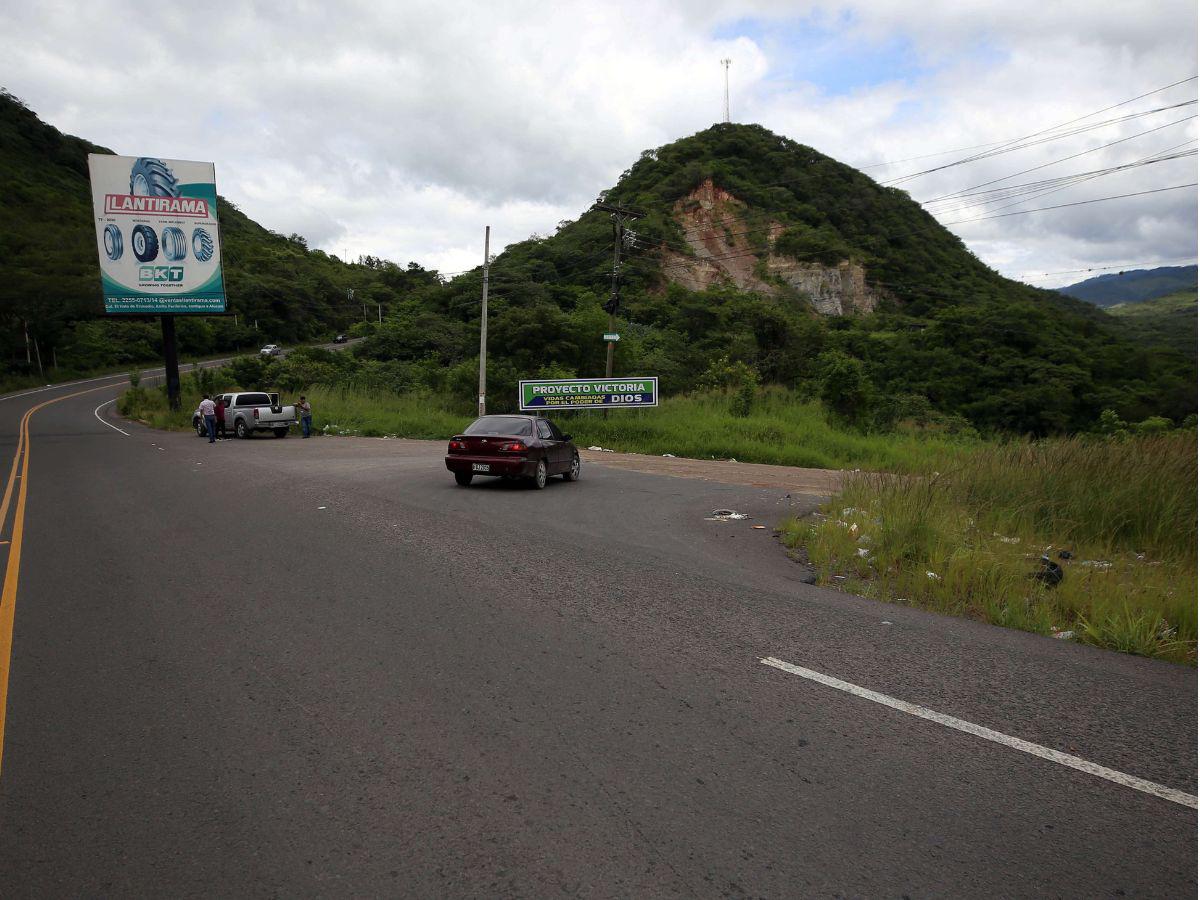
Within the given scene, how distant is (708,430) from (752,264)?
2677 inches

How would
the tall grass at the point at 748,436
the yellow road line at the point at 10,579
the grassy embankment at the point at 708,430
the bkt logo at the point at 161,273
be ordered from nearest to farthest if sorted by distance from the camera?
the yellow road line at the point at 10,579, the tall grass at the point at 748,436, the grassy embankment at the point at 708,430, the bkt logo at the point at 161,273

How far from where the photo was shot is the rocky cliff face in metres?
90.3

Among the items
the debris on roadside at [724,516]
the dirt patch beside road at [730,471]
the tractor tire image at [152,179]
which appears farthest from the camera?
the tractor tire image at [152,179]

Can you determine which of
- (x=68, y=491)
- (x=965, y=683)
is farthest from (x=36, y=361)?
(x=965, y=683)

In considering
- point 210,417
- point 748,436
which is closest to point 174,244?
point 210,417

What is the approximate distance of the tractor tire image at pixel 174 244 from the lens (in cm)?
3503

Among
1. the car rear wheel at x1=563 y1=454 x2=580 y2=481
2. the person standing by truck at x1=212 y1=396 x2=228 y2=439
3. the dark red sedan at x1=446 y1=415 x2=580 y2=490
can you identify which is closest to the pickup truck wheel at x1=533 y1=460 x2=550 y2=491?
the dark red sedan at x1=446 y1=415 x2=580 y2=490

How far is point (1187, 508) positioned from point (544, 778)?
8781mm

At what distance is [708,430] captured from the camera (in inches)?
1123

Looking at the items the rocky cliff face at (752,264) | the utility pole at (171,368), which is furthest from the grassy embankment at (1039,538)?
the rocky cliff face at (752,264)

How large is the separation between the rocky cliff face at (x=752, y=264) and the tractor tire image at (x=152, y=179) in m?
62.0

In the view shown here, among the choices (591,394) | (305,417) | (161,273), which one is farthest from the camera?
(161,273)

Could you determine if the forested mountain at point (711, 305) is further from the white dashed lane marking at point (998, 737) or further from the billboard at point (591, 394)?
the white dashed lane marking at point (998, 737)

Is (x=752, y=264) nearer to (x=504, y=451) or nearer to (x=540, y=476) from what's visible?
(x=540, y=476)
